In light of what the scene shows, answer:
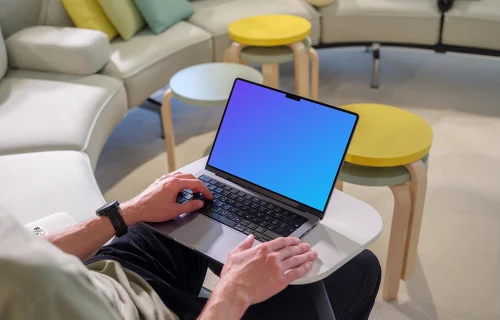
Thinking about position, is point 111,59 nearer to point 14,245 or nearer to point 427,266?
point 427,266

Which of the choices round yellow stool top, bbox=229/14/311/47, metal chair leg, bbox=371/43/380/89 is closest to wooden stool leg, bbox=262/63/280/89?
round yellow stool top, bbox=229/14/311/47

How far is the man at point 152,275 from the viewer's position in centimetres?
74

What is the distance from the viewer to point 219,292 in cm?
107

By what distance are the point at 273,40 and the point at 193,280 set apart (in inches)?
64.3

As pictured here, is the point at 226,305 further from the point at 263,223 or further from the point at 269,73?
the point at 269,73

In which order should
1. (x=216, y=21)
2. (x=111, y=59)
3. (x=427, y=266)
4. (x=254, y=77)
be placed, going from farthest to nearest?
(x=216, y=21)
(x=111, y=59)
(x=254, y=77)
(x=427, y=266)

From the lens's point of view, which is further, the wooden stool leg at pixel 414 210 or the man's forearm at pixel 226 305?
the wooden stool leg at pixel 414 210

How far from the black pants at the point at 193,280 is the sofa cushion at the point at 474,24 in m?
2.21

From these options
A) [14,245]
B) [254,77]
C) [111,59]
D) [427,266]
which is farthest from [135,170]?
[14,245]

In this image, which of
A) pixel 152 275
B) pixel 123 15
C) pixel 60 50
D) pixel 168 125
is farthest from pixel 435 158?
pixel 152 275

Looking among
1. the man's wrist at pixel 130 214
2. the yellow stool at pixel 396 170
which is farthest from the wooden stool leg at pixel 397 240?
the man's wrist at pixel 130 214

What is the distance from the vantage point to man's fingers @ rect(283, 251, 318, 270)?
1102 mm

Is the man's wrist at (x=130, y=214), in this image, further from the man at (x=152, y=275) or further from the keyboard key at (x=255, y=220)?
the keyboard key at (x=255, y=220)

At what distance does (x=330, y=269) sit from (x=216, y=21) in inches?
88.3
